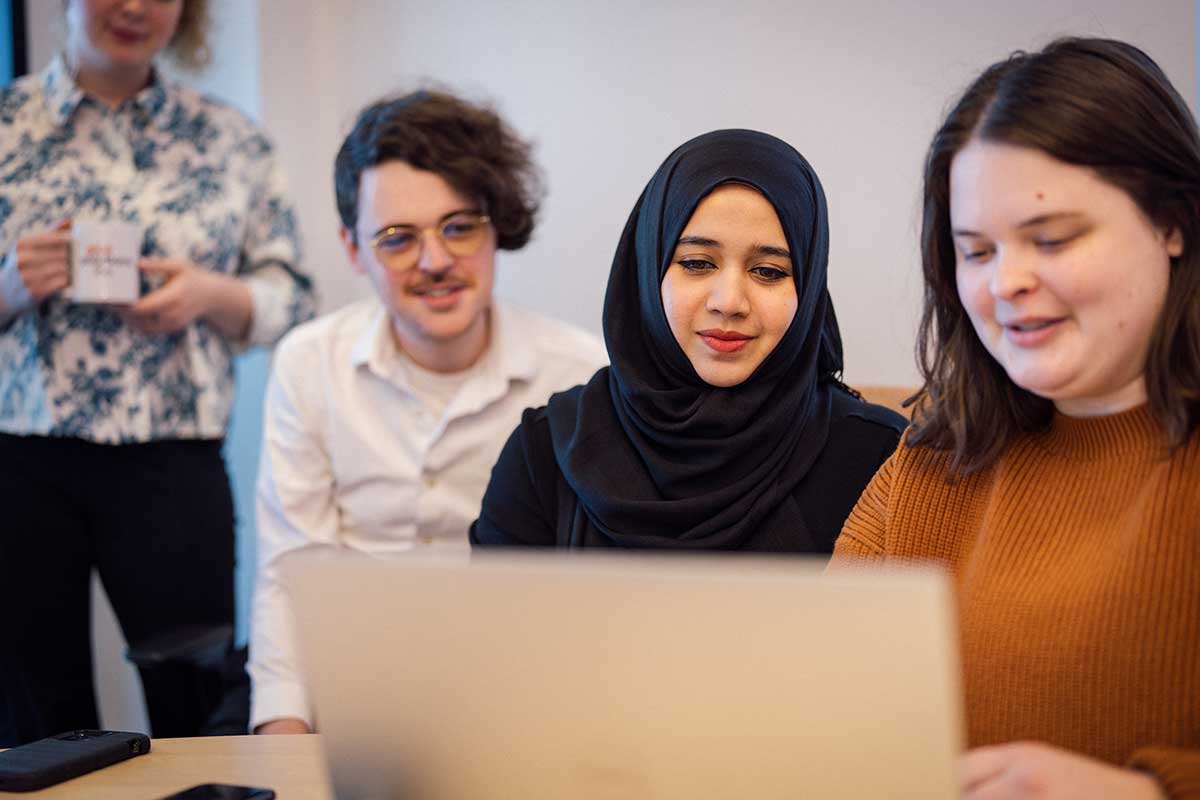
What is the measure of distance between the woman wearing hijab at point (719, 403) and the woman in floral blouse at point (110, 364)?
0.80 meters

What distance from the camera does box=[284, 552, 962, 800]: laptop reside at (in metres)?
0.69

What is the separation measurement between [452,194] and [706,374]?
625 mm

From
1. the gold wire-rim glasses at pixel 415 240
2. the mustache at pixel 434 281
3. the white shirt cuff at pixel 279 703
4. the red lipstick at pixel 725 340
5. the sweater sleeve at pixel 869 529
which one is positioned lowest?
the white shirt cuff at pixel 279 703

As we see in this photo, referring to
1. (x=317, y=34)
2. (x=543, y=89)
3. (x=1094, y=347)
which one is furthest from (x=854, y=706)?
(x=317, y=34)

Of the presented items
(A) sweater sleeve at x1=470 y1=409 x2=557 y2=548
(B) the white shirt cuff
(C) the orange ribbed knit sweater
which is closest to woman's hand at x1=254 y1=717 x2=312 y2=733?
(B) the white shirt cuff

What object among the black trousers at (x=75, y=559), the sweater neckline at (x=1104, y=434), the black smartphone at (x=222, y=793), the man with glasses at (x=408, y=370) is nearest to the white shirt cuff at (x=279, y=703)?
the man with glasses at (x=408, y=370)

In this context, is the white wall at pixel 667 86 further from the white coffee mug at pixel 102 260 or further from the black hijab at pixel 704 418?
the white coffee mug at pixel 102 260

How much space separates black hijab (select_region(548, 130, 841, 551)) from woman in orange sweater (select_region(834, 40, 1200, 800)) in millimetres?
404

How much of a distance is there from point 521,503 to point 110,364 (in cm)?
92

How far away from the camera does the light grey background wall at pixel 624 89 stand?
2035 mm

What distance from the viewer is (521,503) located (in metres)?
1.63

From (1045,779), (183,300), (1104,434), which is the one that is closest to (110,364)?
(183,300)

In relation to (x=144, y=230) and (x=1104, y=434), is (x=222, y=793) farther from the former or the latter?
(x=144, y=230)

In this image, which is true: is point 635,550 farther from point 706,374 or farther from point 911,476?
point 911,476
